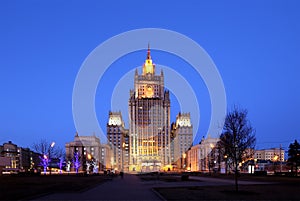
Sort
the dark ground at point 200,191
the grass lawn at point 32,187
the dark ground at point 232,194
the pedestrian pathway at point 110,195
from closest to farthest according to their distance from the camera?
the dark ground at point 232,194 → the dark ground at point 200,191 → the pedestrian pathway at point 110,195 → the grass lawn at point 32,187

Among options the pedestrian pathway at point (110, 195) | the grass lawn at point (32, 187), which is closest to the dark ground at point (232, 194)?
the pedestrian pathway at point (110, 195)

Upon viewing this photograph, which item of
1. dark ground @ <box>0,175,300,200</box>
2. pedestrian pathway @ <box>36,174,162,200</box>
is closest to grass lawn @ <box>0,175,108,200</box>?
dark ground @ <box>0,175,300,200</box>

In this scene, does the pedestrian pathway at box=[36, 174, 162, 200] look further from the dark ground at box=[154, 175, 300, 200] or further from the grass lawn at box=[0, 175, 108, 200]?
the grass lawn at box=[0, 175, 108, 200]

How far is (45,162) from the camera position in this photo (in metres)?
110

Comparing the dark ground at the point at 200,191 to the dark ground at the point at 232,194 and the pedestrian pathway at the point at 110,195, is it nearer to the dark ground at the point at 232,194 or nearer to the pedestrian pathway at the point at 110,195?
the dark ground at the point at 232,194

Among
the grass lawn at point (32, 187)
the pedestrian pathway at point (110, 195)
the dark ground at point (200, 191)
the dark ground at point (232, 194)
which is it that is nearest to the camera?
the dark ground at point (232, 194)

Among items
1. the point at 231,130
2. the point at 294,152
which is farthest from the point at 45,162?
the point at 231,130

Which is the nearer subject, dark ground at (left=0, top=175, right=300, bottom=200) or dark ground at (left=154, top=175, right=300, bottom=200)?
dark ground at (left=154, top=175, right=300, bottom=200)

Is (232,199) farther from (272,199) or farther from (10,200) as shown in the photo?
(10,200)

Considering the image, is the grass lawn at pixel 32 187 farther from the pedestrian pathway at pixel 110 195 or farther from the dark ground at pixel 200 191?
the pedestrian pathway at pixel 110 195

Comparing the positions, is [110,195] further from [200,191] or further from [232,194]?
[232,194]

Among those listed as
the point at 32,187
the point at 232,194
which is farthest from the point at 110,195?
the point at 32,187

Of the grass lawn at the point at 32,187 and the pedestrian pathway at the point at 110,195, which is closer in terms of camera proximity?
the pedestrian pathway at the point at 110,195

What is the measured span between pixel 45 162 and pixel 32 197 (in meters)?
89.3
